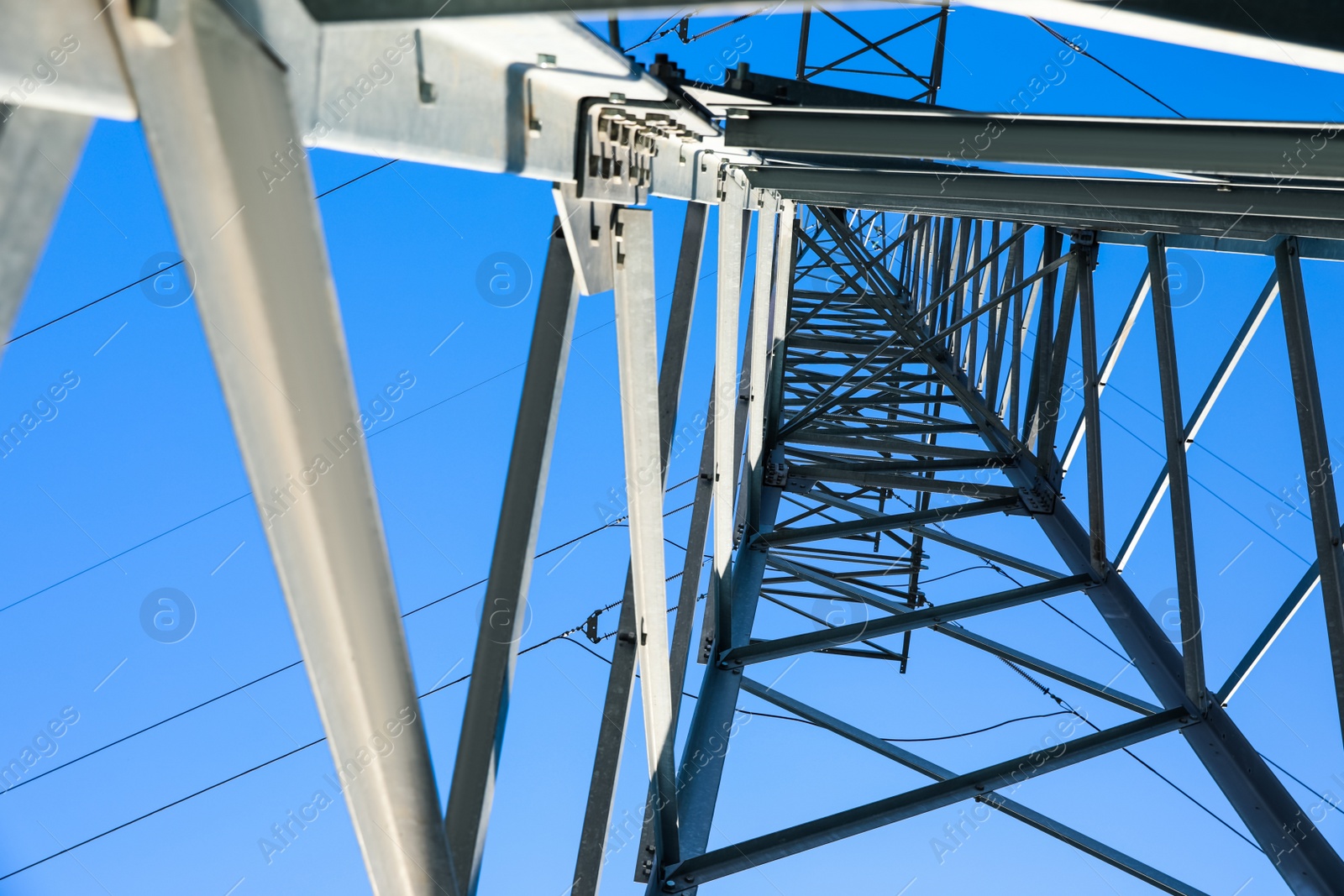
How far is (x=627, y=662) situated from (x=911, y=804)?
6.25 feet

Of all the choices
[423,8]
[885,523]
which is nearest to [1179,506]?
[885,523]

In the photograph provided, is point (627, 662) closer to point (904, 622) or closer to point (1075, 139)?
point (1075, 139)

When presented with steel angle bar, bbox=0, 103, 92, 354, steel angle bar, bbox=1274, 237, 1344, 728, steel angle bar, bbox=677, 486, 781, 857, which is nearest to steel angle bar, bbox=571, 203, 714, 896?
steel angle bar, bbox=677, 486, 781, 857

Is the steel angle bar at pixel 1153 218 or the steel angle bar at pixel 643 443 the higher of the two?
the steel angle bar at pixel 1153 218

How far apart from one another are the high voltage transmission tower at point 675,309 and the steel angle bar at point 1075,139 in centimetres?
1

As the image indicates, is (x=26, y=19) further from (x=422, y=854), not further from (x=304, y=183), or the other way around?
(x=422, y=854)

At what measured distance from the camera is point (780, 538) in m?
7.43

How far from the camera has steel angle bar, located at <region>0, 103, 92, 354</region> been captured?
1098 millimetres

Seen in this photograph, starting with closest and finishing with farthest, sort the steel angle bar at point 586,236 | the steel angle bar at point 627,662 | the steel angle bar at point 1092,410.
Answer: the steel angle bar at point 586,236
the steel angle bar at point 627,662
the steel angle bar at point 1092,410

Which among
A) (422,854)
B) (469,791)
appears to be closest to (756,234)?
(469,791)

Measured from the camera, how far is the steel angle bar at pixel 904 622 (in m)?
5.80

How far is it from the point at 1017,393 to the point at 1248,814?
4.77 m

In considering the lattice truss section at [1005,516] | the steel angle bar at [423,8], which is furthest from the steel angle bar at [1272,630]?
the steel angle bar at [423,8]

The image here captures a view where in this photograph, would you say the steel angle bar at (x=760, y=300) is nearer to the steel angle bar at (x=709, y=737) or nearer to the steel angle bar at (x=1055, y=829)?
the steel angle bar at (x=709, y=737)
